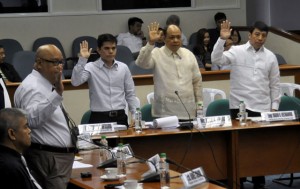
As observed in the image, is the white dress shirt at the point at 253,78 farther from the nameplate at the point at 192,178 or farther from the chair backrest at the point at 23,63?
the chair backrest at the point at 23,63

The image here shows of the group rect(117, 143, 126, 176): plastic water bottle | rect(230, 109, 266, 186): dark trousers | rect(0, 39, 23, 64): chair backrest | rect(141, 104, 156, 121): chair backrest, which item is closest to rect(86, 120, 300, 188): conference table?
rect(230, 109, 266, 186): dark trousers

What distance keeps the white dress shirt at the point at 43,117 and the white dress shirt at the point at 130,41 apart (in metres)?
7.52

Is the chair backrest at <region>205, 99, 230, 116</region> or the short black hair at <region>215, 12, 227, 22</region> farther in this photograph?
the short black hair at <region>215, 12, 227, 22</region>

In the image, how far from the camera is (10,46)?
1169 cm

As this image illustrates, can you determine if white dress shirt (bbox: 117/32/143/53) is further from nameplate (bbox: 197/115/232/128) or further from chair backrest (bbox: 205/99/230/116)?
nameplate (bbox: 197/115/232/128)

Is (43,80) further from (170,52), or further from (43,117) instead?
(170,52)

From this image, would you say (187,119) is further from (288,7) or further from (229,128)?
(288,7)

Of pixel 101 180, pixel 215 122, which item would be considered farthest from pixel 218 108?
pixel 101 180

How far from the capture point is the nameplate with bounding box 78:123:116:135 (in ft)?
20.9

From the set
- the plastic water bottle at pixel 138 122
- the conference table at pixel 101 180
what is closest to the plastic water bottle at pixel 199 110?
the plastic water bottle at pixel 138 122

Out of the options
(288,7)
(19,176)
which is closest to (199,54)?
(288,7)

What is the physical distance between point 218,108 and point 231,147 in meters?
0.80

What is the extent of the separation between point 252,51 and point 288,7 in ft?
21.5

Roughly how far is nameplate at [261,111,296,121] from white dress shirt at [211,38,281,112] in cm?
24
